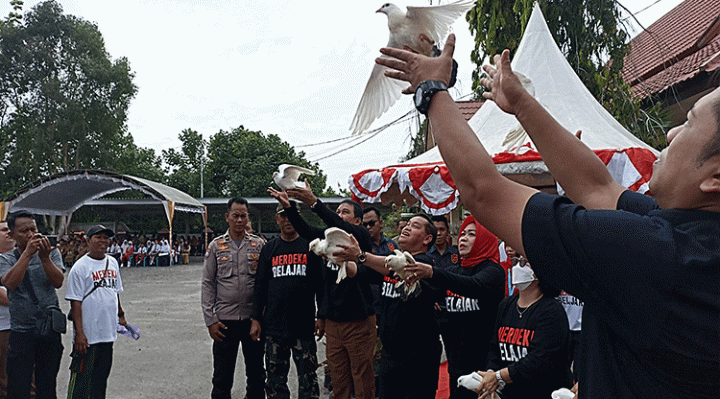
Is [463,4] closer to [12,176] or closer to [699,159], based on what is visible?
[699,159]

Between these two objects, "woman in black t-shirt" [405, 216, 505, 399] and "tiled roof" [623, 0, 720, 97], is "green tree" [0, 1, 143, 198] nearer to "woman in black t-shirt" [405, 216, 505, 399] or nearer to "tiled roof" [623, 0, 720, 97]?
"tiled roof" [623, 0, 720, 97]

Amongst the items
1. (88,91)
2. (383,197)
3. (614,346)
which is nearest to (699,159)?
(614,346)

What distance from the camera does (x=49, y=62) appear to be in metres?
29.0

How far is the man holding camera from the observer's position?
4.16 metres

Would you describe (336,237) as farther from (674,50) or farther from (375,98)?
(674,50)

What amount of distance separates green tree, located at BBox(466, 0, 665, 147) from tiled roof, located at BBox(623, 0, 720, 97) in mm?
513

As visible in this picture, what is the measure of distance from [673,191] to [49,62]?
3464 centimetres

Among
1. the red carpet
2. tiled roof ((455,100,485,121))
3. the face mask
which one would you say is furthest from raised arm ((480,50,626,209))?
tiled roof ((455,100,485,121))

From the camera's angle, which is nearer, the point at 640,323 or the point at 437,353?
the point at 640,323

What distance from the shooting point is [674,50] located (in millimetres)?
11195

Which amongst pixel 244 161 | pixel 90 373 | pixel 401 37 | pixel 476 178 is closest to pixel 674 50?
pixel 401 37

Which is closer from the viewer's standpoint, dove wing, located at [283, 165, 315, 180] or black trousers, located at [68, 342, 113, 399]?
dove wing, located at [283, 165, 315, 180]

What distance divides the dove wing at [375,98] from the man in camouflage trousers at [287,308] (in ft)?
7.78

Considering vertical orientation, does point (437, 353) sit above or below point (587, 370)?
below
